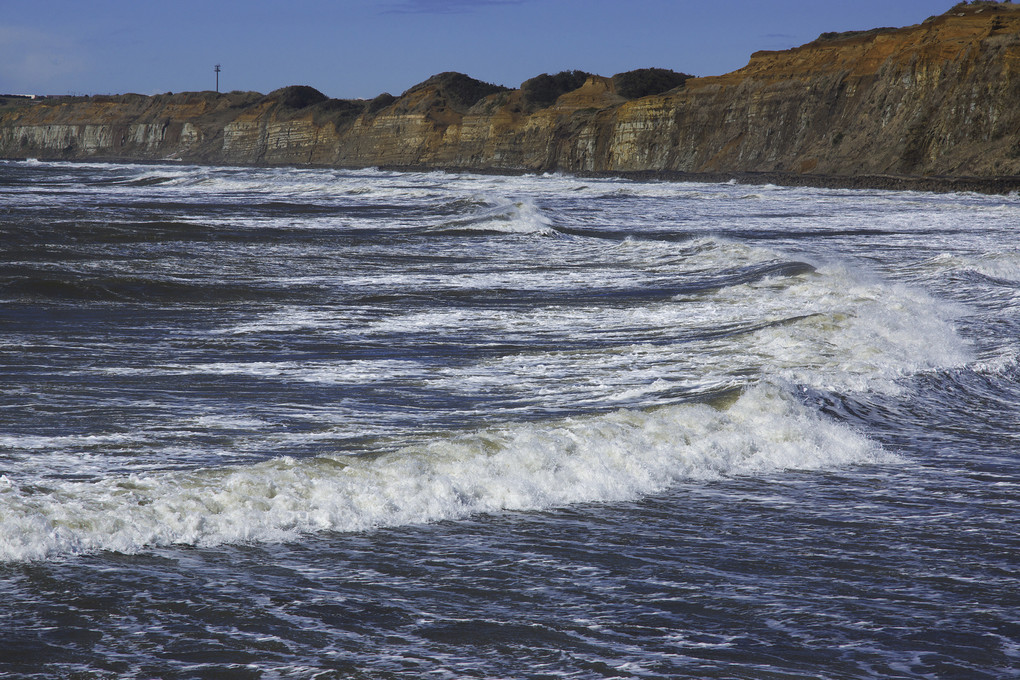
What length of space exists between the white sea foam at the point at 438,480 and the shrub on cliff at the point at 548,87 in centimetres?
8448

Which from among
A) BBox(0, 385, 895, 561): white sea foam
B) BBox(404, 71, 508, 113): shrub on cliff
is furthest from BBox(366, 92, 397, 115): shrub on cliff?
BBox(0, 385, 895, 561): white sea foam

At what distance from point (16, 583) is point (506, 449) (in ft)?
7.96

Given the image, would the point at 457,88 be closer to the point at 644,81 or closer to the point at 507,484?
the point at 644,81

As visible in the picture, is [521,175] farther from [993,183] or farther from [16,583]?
[16,583]

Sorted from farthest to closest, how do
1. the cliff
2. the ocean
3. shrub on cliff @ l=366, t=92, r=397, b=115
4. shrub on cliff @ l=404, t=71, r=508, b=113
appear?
shrub on cliff @ l=366, t=92, r=397, b=115 < shrub on cliff @ l=404, t=71, r=508, b=113 < the cliff < the ocean

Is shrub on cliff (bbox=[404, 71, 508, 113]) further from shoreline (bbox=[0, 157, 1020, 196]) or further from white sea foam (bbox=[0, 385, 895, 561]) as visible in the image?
white sea foam (bbox=[0, 385, 895, 561])

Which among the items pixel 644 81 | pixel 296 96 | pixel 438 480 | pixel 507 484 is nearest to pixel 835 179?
pixel 644 81

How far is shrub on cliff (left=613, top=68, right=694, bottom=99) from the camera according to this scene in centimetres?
8781

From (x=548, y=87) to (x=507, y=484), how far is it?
93633 mm

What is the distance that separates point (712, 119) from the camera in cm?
6525

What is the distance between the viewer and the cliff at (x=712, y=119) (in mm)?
45500

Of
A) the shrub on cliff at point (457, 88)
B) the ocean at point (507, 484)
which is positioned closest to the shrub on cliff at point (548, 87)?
the shrub on cliff at point (457, 88)

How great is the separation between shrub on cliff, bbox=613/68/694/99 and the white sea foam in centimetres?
8389

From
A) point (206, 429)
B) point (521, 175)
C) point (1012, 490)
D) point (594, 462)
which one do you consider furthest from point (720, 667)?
point (521, 175)
